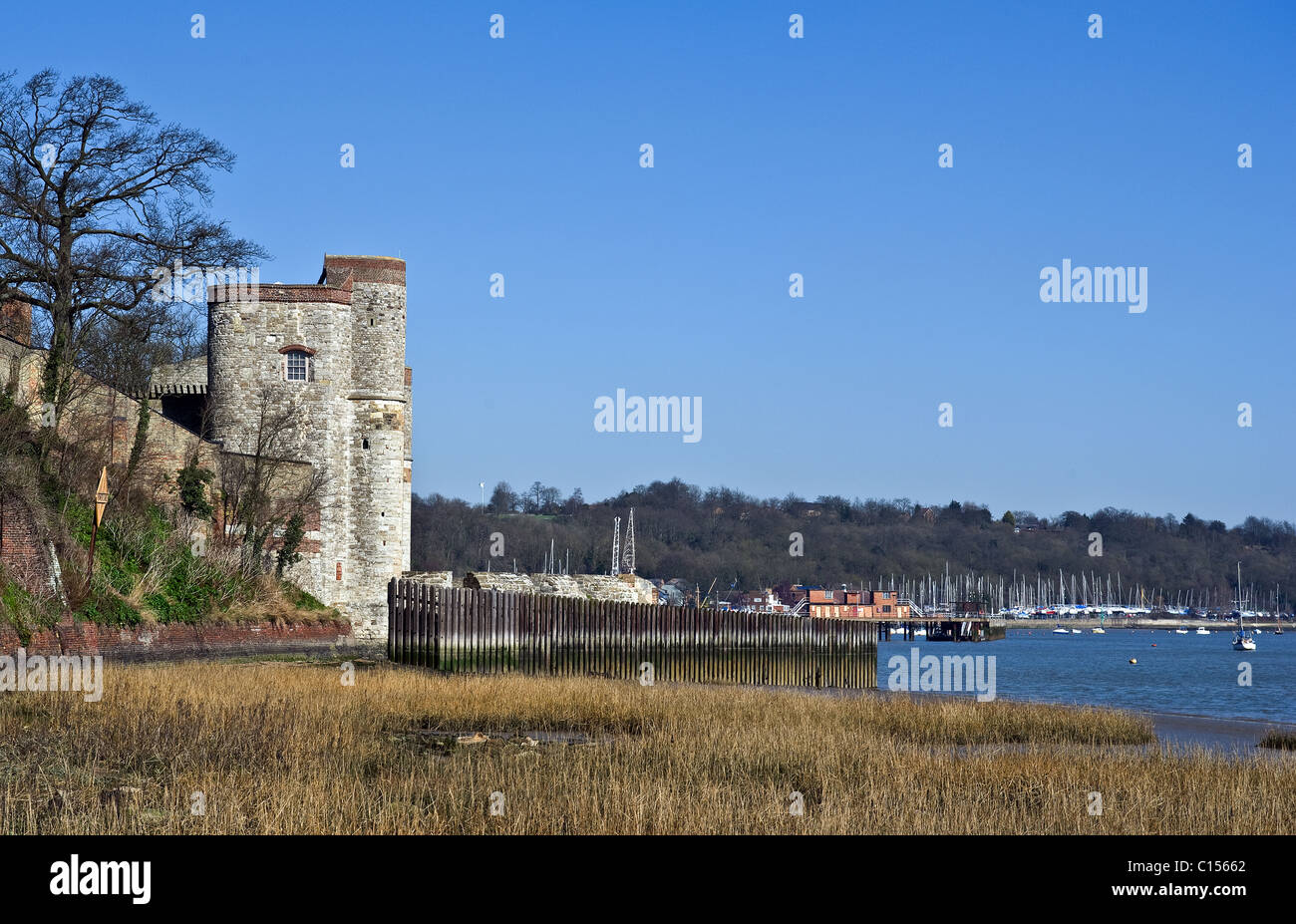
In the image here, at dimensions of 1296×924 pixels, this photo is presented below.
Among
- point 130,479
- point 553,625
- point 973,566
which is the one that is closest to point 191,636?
point 130,479

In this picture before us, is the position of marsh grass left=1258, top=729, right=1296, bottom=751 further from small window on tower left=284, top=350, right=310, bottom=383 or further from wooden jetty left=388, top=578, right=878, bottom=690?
small window on tower left=284, top=350, right=310, bottom=383

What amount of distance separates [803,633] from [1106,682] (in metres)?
23.5

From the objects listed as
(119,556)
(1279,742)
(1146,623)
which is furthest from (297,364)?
(1146,623)

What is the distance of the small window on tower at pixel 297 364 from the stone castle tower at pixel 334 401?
3 cm

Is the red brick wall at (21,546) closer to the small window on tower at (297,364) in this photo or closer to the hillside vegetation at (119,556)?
the hillside vegetation at (119,556)

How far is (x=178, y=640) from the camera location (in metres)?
31.7

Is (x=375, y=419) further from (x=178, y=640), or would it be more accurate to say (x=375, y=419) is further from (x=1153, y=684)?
(x=1153, y=684)

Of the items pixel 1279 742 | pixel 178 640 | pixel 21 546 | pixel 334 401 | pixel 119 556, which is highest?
pixel 334 401

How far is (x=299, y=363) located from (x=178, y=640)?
38.2 ft

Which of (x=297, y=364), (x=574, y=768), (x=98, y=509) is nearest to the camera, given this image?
(x=574, y=768)

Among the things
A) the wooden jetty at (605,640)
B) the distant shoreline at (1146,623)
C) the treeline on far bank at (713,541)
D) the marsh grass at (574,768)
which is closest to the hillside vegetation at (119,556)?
the wooden jetty at (605,640)

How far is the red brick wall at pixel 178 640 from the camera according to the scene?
26.1m

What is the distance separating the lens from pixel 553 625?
32094mm

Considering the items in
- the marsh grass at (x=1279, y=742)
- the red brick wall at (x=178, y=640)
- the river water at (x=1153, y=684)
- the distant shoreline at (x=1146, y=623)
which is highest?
the red brick wall at (x=178, y=640)
